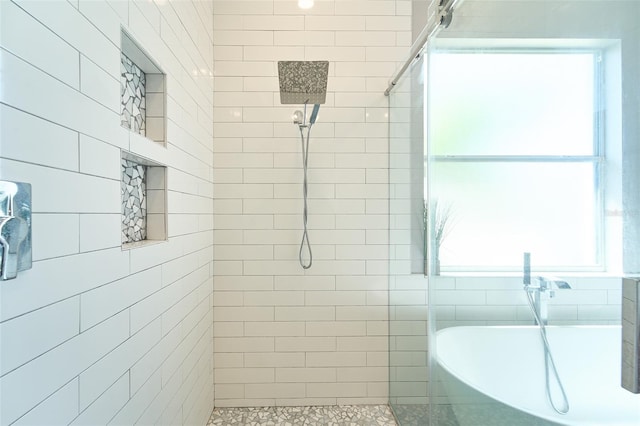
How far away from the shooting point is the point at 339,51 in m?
2.07

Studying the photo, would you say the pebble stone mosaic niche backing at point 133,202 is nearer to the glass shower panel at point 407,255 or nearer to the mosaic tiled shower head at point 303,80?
the mosaic tiled shower head at point 303,80

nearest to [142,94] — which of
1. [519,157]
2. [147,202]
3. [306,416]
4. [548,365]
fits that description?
[147,202]

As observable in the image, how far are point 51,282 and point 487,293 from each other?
51.6 inches

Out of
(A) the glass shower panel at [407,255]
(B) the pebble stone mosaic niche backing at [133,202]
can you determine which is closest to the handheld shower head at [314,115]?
(A) the glass shower panel at [407,255]

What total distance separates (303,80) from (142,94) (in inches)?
29.5

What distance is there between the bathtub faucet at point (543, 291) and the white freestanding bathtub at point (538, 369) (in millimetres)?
43

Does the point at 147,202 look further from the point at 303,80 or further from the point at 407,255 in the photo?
the point at 407,255

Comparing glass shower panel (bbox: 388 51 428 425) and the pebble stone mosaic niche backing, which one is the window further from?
Answer: the pebble stone mosaic niche backing

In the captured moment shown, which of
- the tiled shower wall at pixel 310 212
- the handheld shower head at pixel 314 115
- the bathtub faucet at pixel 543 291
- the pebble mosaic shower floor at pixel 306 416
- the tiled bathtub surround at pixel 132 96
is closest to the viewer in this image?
the bathtub faucet at pixel 543 291

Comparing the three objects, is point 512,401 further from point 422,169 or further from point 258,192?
point 258,192

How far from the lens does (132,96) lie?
124 centimetres

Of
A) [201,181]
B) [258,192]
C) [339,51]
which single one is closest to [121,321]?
[201,181]

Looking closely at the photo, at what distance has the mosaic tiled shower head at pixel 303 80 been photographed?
155 centimetres

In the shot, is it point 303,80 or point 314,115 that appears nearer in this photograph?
point 303,80
